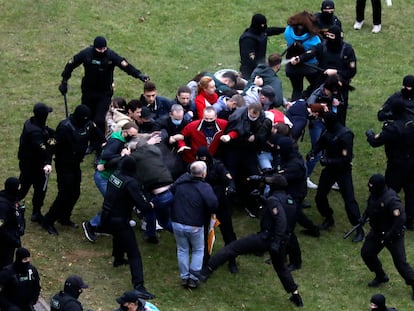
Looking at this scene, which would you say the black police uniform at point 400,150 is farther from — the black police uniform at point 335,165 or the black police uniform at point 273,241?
the black police uniform at point 273,241

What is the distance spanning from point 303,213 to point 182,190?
279cm

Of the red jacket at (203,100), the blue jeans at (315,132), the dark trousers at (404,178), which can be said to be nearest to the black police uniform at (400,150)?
the dark trousers at (404,178)

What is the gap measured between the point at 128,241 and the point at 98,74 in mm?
4360

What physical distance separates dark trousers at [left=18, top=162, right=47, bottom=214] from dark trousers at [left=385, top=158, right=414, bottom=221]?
18.0ft

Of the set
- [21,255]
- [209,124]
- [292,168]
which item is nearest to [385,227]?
[292,168]

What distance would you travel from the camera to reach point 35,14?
24.7 meters

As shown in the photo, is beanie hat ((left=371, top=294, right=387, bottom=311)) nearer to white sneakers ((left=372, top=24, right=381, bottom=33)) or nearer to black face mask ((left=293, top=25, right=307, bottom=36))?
black face mask ((left=293, top=25, right=307, bottom=36))

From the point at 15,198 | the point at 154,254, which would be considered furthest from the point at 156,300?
the point at 15,198

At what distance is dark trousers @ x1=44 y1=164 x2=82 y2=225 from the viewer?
16.6 meters

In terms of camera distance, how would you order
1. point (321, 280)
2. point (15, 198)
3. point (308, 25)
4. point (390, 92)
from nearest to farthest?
point (15, 198)
point (321, 280)
point (308, 25)
point (390, 92)

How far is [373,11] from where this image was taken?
24281mm

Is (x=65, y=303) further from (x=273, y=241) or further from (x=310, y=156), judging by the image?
(x=310, y=156)

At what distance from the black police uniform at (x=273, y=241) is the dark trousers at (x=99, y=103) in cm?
437

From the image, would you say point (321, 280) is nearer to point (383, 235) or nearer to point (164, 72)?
point (383, 235)
